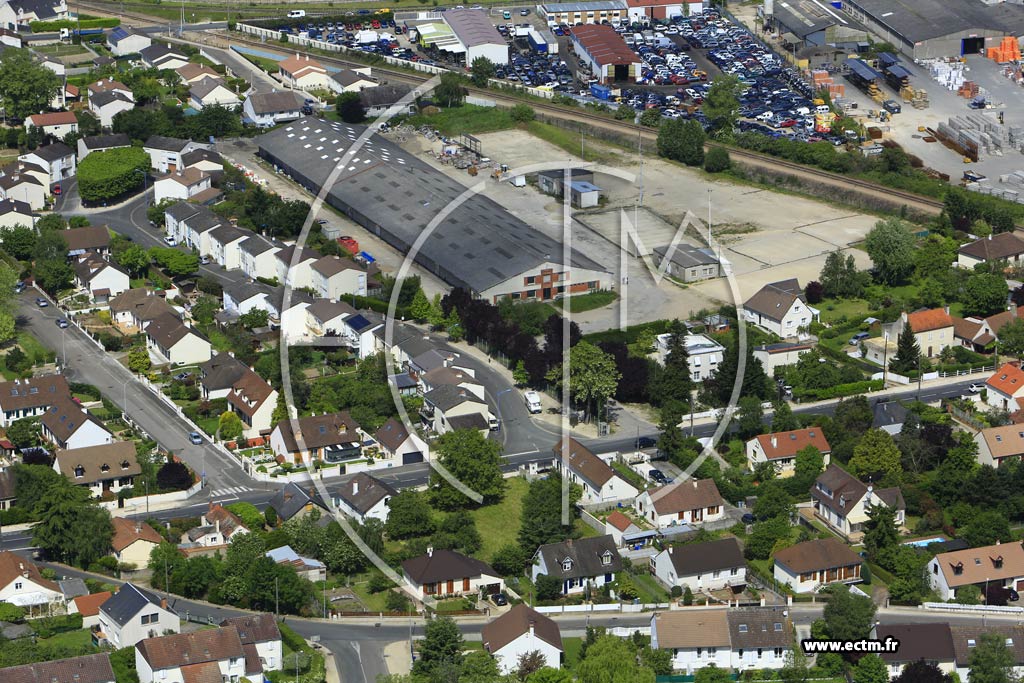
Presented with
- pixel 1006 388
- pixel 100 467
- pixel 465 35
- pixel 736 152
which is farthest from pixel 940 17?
pixel 100 467

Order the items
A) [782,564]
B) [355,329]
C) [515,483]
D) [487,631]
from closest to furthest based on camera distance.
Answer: [487,631], [782,564], [515,483], [355,329]

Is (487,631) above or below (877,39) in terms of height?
above

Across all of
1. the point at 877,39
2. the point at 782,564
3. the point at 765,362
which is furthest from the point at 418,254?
the point at 877,39

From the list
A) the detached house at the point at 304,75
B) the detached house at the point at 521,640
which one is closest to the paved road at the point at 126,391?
the detached house at the point at 521,640

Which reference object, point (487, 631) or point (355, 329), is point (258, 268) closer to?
point (355, 329)

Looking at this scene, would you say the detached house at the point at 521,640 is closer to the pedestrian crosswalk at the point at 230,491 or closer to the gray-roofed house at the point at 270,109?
the pedestrian crosswalk at the point at 230,491

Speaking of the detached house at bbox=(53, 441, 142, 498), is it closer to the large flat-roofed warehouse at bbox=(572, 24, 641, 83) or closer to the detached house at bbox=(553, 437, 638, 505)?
the detached house at bbox=(553, 437, 638, 505)
